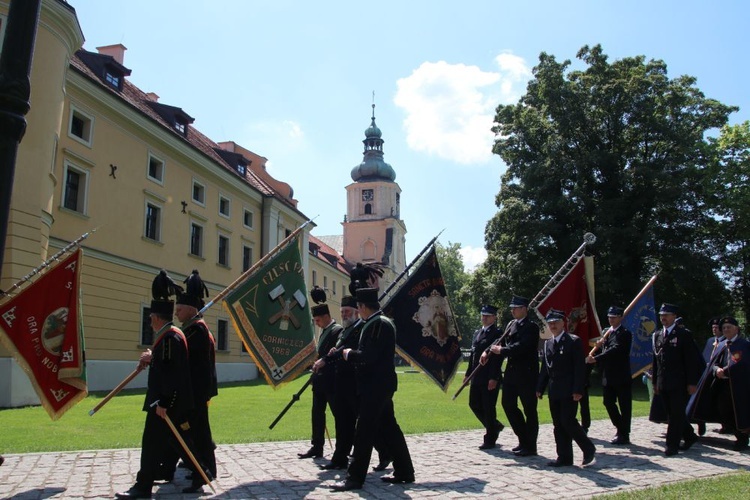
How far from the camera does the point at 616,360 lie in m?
9.95

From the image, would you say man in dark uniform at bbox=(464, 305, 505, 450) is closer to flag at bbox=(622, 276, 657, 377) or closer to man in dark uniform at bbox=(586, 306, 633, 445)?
man in dark uniform at bbox=(586, 306, 633, 445)

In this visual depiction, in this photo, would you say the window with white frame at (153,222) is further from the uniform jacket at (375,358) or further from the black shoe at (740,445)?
the black shoe at (740,445)

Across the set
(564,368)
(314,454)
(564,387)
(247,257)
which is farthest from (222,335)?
(564,387)

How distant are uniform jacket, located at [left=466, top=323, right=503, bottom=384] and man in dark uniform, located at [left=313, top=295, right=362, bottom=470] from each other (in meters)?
A: 2.36

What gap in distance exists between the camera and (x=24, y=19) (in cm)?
347

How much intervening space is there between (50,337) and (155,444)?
2.52 meters

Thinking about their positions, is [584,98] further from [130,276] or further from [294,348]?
[294,348]

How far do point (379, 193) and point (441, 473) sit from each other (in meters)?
71.4

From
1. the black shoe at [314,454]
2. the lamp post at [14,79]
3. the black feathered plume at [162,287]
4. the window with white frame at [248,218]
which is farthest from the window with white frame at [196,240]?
the lamp post at [14,79]

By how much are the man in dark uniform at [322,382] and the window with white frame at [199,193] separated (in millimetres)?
23659

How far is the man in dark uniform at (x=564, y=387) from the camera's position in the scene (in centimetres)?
785

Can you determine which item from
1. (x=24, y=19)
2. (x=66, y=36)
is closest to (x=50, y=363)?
(x=24, y=19)

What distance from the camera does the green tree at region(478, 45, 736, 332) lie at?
1042 inches

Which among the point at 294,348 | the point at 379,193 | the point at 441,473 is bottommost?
the point at 441,473
